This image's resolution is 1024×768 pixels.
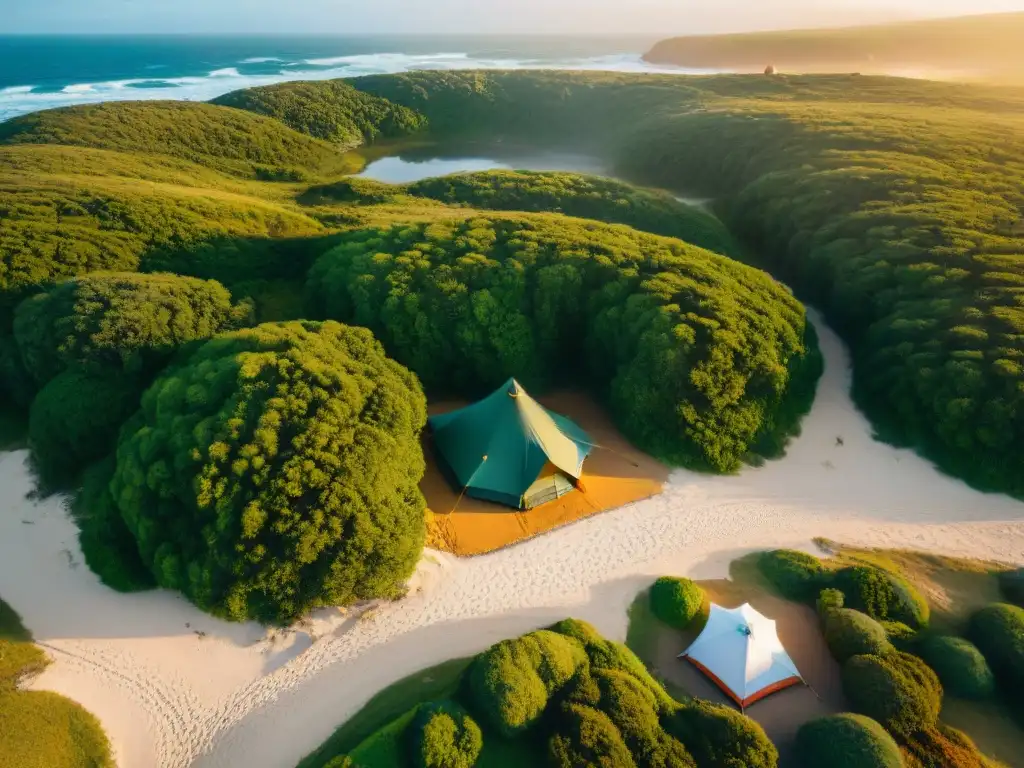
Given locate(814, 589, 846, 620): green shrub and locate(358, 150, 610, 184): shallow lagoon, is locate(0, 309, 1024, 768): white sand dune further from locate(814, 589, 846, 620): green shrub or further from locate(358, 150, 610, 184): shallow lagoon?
locate(358, 150, 610, 184): shallow lagoon

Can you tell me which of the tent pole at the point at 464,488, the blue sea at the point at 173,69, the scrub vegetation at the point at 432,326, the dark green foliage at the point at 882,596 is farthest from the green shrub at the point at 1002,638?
the blue sea at the point at 173,69

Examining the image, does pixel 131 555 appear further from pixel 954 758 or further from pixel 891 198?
pixel 891 198

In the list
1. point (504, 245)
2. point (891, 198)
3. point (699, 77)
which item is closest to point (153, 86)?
point (699, 77)

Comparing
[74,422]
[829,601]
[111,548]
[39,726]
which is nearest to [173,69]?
[74,422]

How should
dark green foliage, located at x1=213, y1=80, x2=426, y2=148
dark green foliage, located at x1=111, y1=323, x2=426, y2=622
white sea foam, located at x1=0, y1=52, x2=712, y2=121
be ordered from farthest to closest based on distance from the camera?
white sea foam, located at x1=0, y1=52, x2=712, y2=121 < dark green foliage, located at x1=213, y1=80, x2=426, y2=148 < dark green foliage, located at x1=111, y1=323, x2=426, y2=622

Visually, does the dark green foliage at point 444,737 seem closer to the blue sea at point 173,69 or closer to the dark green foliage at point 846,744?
the dark green foliage at point 846,744

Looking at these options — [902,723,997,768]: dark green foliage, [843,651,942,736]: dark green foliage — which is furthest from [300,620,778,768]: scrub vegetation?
[902,723,997,768]: dark green foliage

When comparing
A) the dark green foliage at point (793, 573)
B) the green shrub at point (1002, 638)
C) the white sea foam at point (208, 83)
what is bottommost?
the dark green foliage at point (793, 573)
